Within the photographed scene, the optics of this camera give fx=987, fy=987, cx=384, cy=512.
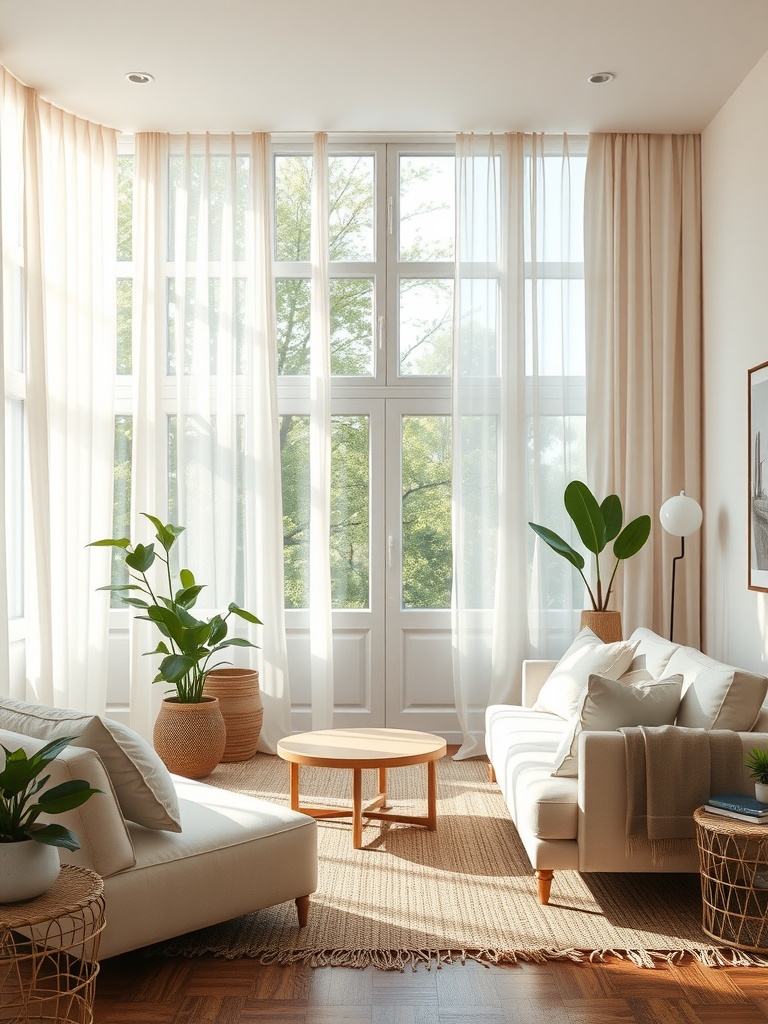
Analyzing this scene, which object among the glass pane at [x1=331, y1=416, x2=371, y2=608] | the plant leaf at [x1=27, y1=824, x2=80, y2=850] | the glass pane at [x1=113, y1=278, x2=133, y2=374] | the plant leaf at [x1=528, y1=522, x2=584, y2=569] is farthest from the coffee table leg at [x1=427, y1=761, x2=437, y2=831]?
the glass pane at [x1=113, y1=278, x2=133, y2=374]

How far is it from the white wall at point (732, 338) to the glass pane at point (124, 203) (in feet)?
10.6

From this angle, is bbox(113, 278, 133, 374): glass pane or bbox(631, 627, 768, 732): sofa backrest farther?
bbox(113, 278, 133, 374): glass pane

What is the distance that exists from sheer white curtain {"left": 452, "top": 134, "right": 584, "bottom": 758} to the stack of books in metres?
2.47

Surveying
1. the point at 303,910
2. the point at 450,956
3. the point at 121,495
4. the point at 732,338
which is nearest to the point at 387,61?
the point at 732,338

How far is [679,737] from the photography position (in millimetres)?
3133

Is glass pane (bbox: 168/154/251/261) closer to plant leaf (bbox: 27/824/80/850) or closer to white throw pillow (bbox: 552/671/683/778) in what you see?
white throw pillow (bbox: 552/671/683/778)

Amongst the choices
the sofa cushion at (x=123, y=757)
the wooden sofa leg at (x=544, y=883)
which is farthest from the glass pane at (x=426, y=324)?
the sofa cushion at (x=123, y=757)

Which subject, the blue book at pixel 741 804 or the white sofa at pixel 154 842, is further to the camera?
the blue book at pixel 741 804

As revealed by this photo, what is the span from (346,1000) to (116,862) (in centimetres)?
72

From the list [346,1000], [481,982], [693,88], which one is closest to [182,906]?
[346,1000]

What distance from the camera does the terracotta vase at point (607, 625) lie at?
16.5 ft

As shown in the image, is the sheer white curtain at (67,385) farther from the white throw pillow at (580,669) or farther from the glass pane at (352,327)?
the white throw pillow at (580,669)

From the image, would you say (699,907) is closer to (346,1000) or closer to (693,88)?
(346,1000)

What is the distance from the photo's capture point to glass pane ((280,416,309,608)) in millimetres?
5645
